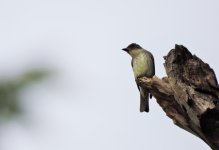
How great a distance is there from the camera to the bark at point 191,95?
3717mm

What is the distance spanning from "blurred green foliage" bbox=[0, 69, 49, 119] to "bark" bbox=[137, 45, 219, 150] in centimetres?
299

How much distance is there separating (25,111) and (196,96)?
3.19 meters

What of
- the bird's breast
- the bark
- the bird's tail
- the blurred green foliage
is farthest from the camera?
the bird's tail

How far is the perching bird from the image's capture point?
8.74m

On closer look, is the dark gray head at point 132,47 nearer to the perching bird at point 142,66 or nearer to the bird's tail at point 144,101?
the perching bird at point 142,66

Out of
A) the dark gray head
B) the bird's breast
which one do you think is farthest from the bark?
the dark gray head

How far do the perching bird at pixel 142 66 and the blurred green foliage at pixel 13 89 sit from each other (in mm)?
7615

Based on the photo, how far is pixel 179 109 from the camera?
427 cm

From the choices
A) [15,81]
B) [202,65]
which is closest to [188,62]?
[202,65]

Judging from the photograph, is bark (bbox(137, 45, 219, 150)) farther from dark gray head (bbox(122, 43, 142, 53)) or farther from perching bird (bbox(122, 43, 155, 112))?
dark gray head (bbox(122, 43, 142, 53))

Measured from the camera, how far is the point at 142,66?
8.80 m

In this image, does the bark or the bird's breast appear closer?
the bark

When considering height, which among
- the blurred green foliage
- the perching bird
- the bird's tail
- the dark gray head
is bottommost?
the blurred green foliage

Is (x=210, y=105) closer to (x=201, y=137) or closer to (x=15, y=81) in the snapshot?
(x=201, y=137)
